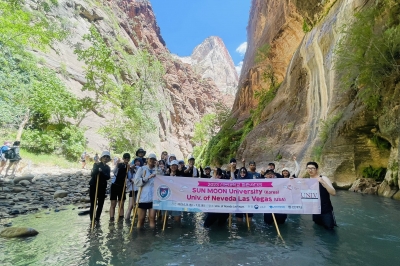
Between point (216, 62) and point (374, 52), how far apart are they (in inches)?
5463

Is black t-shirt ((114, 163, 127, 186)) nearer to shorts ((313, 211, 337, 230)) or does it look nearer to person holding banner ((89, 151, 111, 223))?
person holding banner ((89, 151, 111, 223))

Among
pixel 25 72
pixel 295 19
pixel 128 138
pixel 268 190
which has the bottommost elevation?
pixel 268 190

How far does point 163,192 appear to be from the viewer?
6043 mm

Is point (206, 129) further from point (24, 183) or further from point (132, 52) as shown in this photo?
point (24, 183)

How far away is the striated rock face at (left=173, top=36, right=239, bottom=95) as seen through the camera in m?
135

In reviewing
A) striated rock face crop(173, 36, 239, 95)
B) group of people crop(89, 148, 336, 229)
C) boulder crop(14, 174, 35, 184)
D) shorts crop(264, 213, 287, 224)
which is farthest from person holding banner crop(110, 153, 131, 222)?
striated rock face crop(173, 36, 239, 95)

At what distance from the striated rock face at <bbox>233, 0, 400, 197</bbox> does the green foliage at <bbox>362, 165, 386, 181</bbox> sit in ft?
0.74

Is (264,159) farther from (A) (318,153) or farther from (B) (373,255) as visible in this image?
(B) (373,255)

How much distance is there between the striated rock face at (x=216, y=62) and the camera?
443 ft

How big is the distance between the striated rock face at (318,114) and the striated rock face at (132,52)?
731 inches

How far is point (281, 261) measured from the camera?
13.3ft

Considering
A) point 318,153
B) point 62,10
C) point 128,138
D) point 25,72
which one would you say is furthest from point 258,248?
point 62,10

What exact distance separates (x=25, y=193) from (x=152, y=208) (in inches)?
261

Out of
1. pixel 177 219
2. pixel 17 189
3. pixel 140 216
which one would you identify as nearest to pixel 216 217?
pixel 177 219
